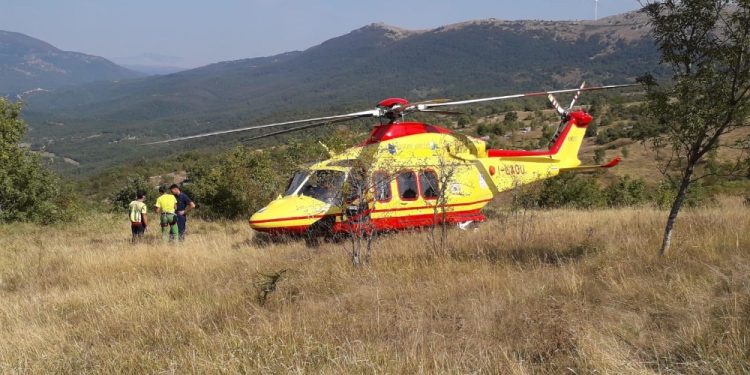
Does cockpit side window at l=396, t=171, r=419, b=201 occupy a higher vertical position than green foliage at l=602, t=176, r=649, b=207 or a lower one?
higher

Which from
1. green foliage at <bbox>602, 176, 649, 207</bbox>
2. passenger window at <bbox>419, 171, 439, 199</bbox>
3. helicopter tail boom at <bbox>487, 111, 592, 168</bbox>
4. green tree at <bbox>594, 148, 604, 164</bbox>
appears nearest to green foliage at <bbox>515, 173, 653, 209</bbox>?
green foliage at <bbox>602, 176, 649, 207</bbox>

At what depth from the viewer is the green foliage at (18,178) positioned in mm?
24828

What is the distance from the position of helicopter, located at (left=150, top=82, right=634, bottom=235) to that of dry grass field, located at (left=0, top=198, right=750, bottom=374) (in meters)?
0.89

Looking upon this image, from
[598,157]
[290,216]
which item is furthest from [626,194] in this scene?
[290,216]

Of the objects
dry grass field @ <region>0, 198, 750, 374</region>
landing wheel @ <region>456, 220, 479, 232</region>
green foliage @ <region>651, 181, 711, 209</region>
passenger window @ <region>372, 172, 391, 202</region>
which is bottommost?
green foliage @ <region>651, 181, 711, 209</region>

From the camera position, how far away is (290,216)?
10.2 metres

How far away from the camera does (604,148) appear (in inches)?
1620

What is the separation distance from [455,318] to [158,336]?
3.01m

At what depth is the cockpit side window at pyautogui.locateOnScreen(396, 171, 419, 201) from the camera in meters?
11.1

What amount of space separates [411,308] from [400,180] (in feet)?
18.6

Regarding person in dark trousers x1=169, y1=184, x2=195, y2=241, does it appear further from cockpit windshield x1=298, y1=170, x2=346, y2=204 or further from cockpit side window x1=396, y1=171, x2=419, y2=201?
cockpit side window x1=396, y1=171, x2=419, y2=201

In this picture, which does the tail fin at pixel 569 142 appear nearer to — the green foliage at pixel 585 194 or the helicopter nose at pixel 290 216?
the helicopter nose at pixel 290 216

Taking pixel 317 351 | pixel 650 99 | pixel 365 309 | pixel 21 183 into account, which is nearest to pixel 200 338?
pixel 317 351

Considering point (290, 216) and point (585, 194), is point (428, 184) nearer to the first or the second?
point (290, 216)
